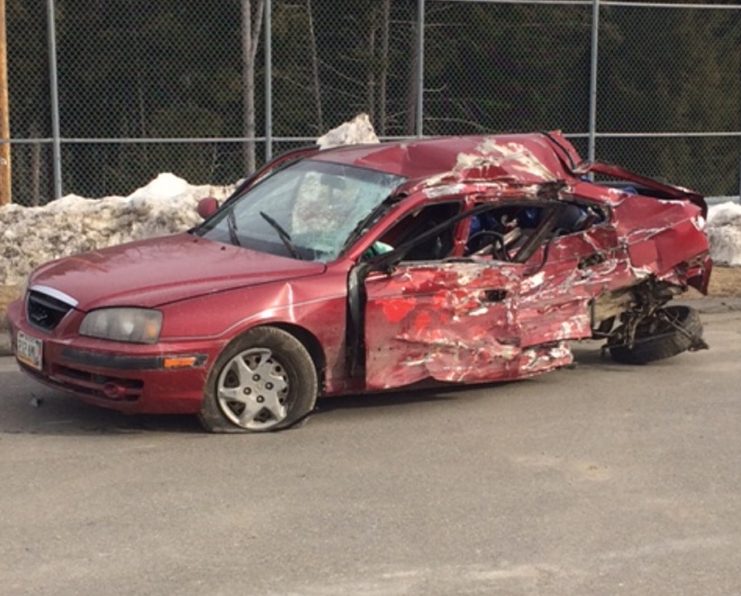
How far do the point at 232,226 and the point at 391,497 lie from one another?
8.70 feet

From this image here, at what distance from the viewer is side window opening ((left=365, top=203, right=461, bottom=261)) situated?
740 cm

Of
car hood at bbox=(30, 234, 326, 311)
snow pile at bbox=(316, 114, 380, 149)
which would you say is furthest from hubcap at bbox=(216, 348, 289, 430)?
snow pile at bbox=(316, 114, 380, 149)

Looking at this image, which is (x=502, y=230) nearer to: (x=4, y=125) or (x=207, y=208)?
(x=207, y=208)

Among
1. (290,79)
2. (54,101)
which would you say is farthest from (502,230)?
(290,79)

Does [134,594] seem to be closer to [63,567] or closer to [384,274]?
[63,567]

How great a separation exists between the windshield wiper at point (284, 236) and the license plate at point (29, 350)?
153 cm

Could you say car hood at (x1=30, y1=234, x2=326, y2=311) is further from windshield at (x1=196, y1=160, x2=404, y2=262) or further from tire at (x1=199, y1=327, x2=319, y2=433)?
tire at (x1=199, y1=327, x2=319, y2=433)

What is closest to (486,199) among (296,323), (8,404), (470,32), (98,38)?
(296,323)

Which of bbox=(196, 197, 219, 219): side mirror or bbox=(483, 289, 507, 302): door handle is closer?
bbox=(483, 289, 507, 302): door handle

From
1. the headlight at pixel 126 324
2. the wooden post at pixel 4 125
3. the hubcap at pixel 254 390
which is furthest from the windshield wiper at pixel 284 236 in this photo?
the wooden post at pixel 4 125

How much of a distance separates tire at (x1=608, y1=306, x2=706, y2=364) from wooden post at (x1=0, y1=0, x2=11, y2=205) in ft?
21.8

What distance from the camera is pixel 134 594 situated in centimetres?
466

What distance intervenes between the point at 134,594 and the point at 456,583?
48.3 inches

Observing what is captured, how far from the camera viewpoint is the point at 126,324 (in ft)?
21.3
